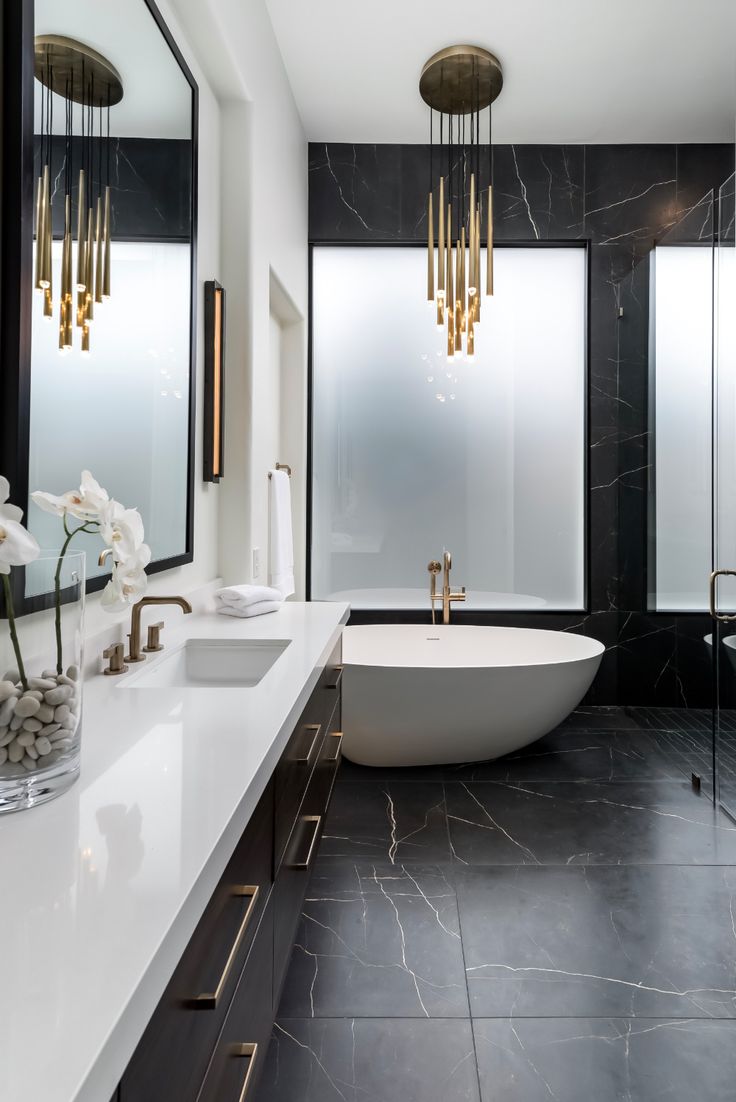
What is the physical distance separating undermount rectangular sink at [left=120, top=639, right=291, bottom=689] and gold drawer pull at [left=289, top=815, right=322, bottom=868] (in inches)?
13.5

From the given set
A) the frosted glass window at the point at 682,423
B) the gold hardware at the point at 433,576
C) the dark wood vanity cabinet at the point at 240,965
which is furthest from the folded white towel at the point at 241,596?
the frosted glass window at the point at 682,423

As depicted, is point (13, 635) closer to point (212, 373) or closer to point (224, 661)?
point (224, 661)

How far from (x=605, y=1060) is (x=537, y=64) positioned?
3.66m

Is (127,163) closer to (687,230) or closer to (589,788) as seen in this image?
(687,230)

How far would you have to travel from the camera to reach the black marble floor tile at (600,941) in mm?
1620

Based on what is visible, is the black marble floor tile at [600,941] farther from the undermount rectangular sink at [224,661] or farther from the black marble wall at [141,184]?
the black marble wall at [141,184]

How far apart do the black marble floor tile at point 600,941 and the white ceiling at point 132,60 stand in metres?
2.05

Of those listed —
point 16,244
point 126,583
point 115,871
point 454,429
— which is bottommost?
point 115,871

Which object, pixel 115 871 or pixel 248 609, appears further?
pixel 248 609

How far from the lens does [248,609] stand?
210 cm

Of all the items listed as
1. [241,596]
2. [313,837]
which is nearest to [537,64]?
[241,596]

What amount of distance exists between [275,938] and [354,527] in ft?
9.62

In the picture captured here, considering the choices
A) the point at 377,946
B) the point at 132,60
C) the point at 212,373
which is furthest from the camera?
the point at 212,373

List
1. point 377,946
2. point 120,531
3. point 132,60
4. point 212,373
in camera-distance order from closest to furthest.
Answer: point 120,531 < point 132,60 < point 377,946 < point 212,373
